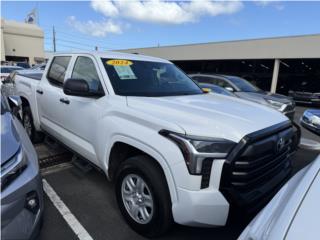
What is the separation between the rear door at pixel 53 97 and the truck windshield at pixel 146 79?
1.02 m

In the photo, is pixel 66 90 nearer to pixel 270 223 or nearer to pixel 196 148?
pixel 196 148

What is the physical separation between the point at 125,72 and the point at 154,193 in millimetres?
1626

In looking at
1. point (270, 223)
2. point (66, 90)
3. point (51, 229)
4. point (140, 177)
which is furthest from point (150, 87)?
point (270, 223)

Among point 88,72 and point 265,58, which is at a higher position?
point 265,58

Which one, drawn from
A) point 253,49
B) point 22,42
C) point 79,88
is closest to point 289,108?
point 79,88

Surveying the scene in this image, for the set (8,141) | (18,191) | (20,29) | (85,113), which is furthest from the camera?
(20,29)

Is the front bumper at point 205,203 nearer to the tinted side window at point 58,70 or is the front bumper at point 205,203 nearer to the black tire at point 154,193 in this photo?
the black tire at point 154,193

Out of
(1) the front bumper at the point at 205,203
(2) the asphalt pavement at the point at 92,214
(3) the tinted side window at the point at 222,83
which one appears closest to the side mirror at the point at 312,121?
(2) the asphalt pavement at the point at 92,214

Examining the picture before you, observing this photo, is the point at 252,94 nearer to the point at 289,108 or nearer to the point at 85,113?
the point at 289,108

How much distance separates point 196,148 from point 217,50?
26.6 metres

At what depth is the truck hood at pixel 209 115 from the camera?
2302 millimetres

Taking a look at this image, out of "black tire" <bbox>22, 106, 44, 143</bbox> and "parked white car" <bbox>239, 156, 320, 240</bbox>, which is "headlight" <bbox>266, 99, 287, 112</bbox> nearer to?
"black tire" <bbox>22, 106, 44, 143</bbox>

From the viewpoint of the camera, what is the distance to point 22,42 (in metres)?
51.7

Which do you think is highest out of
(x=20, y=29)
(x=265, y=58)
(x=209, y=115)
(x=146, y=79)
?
(x=20, y=29)
